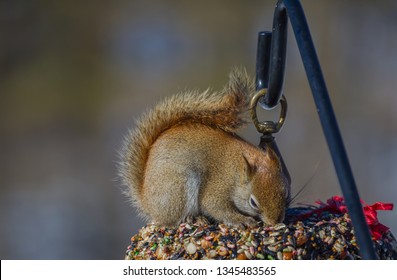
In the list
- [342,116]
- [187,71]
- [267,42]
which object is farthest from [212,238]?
[187,71]

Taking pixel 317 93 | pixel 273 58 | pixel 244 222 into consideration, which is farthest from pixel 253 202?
pixel 317 93

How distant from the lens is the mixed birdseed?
143cm

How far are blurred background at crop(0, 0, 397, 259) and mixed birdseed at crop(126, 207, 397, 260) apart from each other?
171 cm

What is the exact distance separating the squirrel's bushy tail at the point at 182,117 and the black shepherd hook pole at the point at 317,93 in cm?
19

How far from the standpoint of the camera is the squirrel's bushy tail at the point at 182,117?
166cm

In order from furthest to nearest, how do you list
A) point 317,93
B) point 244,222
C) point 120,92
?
1. point 120,92
2. point 244,222
3. point 317,93

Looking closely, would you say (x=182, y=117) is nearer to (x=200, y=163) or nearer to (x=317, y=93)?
(x=200, y=163)

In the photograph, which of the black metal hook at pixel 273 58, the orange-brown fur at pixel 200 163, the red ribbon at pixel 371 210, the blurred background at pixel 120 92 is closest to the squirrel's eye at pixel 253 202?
the orange-brown fur at pixel 200 163

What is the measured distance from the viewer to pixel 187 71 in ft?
15.4

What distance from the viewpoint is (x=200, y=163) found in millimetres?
1717

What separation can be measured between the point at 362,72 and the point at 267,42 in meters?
2.70

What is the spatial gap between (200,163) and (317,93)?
1.75ft
